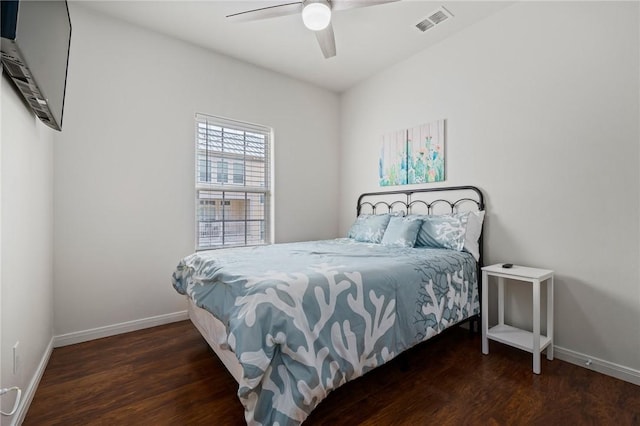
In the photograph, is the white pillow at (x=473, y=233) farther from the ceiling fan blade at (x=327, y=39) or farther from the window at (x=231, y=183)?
the window at (x=231, y=183)

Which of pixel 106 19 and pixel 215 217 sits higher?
pixel 106 19

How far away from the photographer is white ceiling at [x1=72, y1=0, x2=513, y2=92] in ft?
8.32

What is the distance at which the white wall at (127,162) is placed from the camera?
98.0 inches

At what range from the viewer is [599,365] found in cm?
201

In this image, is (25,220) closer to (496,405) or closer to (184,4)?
(184,4)

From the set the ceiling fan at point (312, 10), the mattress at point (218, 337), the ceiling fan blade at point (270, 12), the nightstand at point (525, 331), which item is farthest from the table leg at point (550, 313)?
the ceiling fan blade at point (270, 12)

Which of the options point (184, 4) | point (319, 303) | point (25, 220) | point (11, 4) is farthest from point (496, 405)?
point (184, 4)

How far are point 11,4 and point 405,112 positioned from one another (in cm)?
322

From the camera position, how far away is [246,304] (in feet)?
4.61

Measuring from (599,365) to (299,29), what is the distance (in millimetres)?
3671

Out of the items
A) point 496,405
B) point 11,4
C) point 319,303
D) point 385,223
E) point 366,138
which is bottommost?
point 496,405

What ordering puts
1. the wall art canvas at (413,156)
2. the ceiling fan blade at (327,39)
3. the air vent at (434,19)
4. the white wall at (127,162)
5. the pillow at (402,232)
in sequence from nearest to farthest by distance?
the ceiling fan blade at (327,39)
the white wall at (127,162)
the air vent at (434,19)
the pillow at (402,232)
the wall art canvas at (413,156)

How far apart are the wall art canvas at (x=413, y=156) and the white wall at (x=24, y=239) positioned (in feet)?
10.4

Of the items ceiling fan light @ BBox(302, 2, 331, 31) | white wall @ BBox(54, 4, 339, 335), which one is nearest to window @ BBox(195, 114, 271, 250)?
white wall @ BBox(54, 4, 339, 335)
